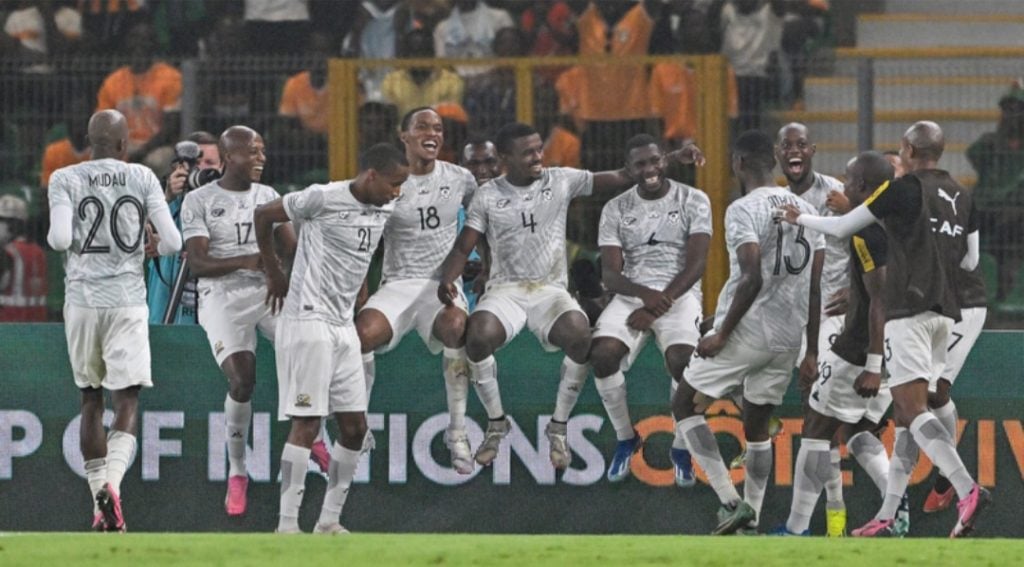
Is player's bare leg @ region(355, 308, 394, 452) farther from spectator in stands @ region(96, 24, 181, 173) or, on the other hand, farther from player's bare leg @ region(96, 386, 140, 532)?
spectator in stands @ region(96, 24, 181, 173)

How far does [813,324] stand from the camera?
1180 cm

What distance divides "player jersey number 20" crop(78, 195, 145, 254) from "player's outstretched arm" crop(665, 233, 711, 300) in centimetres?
286

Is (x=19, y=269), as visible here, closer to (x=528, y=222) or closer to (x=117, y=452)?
(x=117, y=452)

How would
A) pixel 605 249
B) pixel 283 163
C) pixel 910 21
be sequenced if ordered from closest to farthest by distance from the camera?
1. pixel 605 249
2. pixel 283 163
3. pixel 910 21

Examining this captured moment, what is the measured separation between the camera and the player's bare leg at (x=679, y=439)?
484 inches

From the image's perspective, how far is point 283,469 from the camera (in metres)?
11.6

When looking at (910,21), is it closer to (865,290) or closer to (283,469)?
(865,290)

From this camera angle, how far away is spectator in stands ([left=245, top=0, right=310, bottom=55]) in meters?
18.6

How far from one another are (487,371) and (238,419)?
1.43 meters

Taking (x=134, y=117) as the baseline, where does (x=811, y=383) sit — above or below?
below

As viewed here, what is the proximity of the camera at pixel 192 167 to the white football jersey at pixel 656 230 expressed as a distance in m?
2.59

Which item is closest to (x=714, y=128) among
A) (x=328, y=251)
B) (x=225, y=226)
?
(x=225, y=226)

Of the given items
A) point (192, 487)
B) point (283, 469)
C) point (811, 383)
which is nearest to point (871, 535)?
point (811, 383)

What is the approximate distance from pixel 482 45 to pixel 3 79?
415 centimetres
